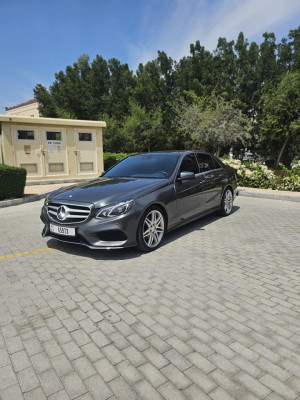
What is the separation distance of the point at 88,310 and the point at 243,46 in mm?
28731

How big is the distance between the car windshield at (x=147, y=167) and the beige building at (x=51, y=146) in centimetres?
952

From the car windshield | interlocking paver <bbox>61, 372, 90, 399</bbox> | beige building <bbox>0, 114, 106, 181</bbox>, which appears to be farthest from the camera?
beige building <bbox>0, 114, 106, 181</bbox>

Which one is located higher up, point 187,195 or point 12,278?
point 187,195

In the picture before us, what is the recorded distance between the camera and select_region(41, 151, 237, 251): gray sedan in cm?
389

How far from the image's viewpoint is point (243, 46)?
25391mm

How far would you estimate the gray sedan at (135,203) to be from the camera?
3.89 metres

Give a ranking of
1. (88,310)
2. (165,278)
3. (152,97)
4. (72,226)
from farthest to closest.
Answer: (152,97) < (72,226) < (165,278) < (88,310)

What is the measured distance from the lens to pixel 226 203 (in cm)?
680

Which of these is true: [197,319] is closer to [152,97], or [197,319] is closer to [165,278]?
[165,278]

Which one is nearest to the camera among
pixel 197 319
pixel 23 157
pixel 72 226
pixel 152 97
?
pixel 197 319

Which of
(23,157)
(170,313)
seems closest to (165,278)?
(170,313)

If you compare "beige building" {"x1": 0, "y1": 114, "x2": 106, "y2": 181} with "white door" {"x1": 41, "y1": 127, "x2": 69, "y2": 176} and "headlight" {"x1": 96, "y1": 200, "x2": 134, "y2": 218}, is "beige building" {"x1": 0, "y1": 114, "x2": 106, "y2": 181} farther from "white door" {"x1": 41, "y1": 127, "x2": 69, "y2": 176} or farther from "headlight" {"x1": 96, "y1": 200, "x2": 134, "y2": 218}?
"headlight" {"x1": 96, "y1": 200, "x2": 134, "y2": 218}

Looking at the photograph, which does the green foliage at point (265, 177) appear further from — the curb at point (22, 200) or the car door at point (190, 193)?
the curb at point (22, 200)

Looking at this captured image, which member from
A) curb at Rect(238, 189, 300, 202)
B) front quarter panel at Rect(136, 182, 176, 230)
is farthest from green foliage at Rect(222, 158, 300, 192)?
front quarter panel at Rect(136, 182, 176, 230)
